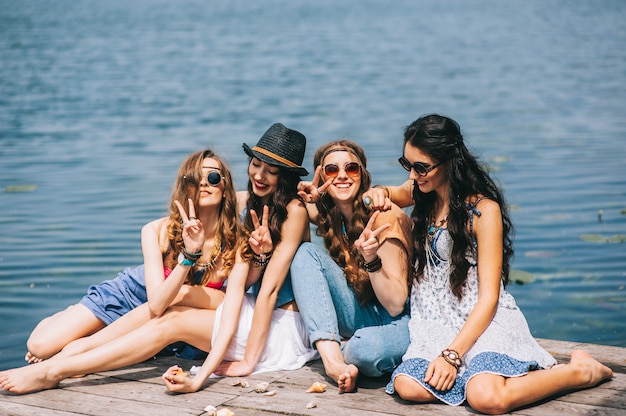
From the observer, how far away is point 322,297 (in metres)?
4.60

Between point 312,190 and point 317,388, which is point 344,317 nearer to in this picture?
point 317,388

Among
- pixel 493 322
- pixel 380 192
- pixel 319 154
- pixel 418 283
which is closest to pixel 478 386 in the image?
pixel 493 322

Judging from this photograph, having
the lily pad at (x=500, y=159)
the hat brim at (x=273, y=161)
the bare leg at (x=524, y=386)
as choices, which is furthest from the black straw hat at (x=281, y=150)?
the lily pad at (x=500, y=159)

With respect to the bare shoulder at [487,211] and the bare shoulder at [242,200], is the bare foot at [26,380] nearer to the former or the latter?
the bare shoulder at [242,200]

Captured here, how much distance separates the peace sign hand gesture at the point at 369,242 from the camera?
4309 mm

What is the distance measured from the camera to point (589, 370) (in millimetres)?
4273

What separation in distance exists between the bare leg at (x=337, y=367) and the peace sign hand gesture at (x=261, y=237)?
56 centimetres

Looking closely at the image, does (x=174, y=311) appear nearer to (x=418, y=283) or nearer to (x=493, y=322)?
(x=418, y=283)

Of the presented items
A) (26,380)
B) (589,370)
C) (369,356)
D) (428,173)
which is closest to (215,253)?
(369,356)

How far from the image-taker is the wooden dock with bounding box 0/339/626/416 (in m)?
4.10

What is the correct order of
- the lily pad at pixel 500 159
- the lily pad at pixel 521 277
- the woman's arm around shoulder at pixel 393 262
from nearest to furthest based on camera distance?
the woman's arm around shoulder at pixel 393 262
the lily pad at pixel 521 277
the lily pad at pixel 500 159

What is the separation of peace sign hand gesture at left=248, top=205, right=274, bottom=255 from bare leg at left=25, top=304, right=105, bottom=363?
1.12 metres

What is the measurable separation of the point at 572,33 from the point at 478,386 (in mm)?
29018

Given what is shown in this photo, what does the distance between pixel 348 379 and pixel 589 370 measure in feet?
3.84
